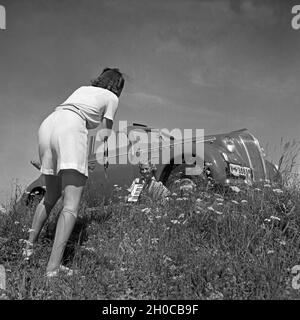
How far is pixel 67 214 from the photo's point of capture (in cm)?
268

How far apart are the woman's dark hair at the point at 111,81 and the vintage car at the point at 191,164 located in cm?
103

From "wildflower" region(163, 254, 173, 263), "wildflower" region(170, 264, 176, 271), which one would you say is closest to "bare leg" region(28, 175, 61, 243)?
"wildflower" region(163, 254, 173, 263)

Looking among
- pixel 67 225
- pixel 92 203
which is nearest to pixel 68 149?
pixel 67 225

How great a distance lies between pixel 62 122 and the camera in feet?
9.31

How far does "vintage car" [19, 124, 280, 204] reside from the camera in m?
4.63

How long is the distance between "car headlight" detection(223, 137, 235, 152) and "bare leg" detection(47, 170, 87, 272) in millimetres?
2729

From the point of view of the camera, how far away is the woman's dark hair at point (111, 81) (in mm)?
3152

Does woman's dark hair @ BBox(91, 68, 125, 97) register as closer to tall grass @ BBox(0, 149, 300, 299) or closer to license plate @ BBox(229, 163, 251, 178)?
tall grass @ BBox(0, 149, 300, 299)

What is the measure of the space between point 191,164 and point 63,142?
236 centimetres

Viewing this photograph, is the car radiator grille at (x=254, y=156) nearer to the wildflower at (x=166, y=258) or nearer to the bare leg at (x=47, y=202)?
the wildflower at (x=166, y=258)

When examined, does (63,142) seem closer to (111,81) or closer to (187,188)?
(111,81)

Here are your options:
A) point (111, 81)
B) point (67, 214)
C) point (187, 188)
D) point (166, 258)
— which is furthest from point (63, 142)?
point (187, 188)
